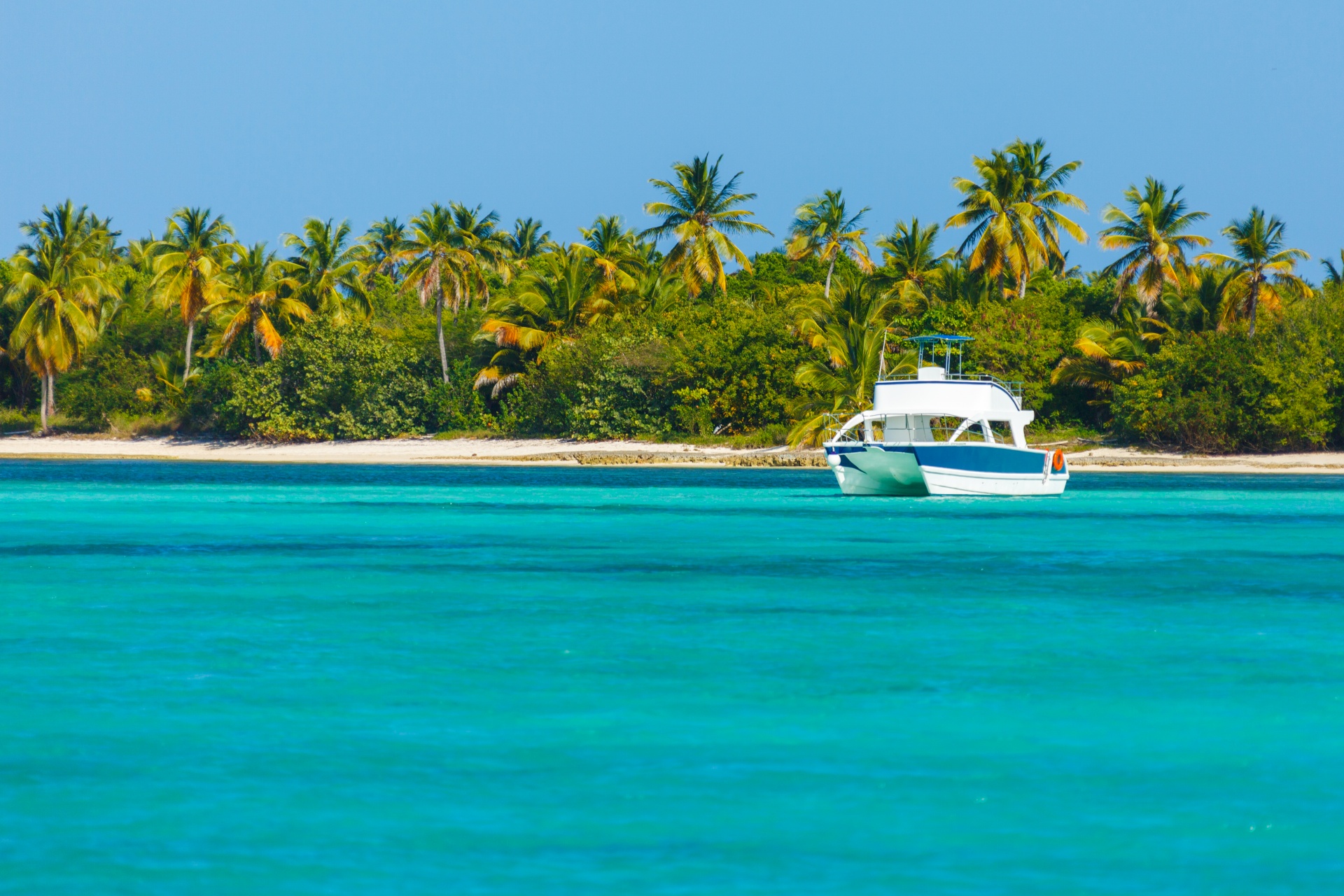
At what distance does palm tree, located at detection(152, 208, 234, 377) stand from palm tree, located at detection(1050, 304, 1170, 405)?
38387mm

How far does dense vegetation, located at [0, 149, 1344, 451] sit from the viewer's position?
52719mm

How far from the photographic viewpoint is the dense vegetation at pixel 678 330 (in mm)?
52719

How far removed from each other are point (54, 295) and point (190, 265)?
6.56 m

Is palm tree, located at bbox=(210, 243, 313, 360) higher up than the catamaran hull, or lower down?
higher up

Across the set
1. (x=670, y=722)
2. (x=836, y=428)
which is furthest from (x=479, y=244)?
(x=670, y=722)

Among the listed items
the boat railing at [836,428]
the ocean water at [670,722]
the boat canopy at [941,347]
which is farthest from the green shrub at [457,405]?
the ocean water at [670,722]

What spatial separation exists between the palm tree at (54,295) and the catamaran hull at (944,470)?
45.3 meters

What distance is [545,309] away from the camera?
63.0m

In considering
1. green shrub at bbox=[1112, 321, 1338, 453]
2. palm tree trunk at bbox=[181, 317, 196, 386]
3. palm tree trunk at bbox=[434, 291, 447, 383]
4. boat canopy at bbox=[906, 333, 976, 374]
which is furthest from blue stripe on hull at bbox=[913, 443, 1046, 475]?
palm tree trunk at bbox=[181, 317, 196, 386]

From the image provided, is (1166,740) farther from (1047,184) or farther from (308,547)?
(1047,184)

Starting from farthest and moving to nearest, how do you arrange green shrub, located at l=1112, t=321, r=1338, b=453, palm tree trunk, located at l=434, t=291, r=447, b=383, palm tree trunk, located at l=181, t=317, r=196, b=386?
palm tree trunk, located at l=181, t=317, r=196, b=386 → palm tree trunk, located at l=434, t=291, r=447, b=383 → green shrub, located at l=1112, t=321, r=1338, b=453

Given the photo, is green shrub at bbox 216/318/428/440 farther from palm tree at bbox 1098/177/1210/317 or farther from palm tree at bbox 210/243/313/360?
palm tree at bbox 1098/177/1210/317

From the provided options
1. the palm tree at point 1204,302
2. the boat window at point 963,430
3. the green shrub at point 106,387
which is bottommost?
the boat window at point 963,430

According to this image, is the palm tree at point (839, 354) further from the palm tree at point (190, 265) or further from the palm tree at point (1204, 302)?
the palm tree at point (190, 265)
